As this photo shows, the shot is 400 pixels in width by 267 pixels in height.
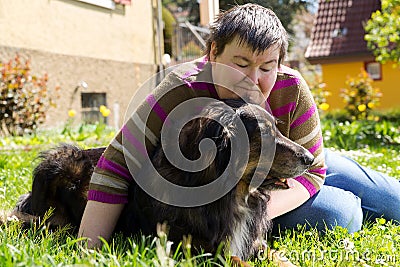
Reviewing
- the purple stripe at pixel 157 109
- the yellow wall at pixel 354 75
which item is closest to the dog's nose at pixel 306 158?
the purple stripe at pixel 157 109

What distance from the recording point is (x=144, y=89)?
10266 mm

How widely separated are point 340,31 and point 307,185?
18527 mm

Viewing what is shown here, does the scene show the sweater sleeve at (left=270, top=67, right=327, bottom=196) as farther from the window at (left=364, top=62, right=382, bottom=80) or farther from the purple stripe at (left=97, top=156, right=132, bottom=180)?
the window at (left=364, top=62, right=382, bottom=80)

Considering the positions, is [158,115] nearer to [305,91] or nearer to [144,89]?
[305,91]

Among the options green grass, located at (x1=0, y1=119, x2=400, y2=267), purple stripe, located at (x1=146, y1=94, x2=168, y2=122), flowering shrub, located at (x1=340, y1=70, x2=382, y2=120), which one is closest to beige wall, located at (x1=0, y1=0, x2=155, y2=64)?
green grass, located at (x1=0, y1=119, x2=400, y2=267)

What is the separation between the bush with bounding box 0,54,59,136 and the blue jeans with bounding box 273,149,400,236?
21.1ft

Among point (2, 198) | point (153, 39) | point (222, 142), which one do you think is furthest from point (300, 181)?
point (153, 39)

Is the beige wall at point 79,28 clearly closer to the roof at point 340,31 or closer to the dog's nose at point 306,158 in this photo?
the dog's nose at point 306,158

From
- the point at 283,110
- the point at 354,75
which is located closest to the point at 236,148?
the point at 283,110

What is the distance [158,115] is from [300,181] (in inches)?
40.7

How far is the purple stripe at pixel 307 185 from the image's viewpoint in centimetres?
323

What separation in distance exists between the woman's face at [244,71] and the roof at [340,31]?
17.7m

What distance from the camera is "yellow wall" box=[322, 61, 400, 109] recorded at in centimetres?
1966

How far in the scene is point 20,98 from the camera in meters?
9.05
